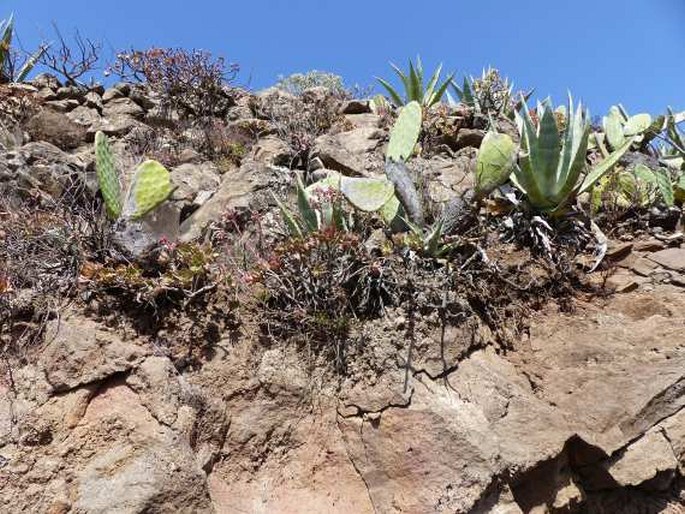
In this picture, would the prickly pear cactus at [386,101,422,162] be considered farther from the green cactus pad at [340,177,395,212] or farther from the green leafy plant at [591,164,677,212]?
the green leafy plant at [591,164,677,212]

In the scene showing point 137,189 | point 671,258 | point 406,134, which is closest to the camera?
point 137,189

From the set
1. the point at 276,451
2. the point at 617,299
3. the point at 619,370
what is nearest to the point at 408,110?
the point at 617,299

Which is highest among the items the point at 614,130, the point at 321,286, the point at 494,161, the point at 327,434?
the point at 614,130

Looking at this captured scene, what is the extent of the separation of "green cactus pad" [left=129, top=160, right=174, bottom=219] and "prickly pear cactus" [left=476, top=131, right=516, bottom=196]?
6.05ft

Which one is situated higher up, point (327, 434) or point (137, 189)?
point (137, 189)

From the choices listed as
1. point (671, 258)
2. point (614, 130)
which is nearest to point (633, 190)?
point (671, 258)

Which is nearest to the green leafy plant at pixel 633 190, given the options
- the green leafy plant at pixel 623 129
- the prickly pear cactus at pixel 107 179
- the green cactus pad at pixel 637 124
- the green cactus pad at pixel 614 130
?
the green leafy plant at pixel 623 129

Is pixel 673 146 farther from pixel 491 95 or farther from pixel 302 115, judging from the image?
pixel 302 115

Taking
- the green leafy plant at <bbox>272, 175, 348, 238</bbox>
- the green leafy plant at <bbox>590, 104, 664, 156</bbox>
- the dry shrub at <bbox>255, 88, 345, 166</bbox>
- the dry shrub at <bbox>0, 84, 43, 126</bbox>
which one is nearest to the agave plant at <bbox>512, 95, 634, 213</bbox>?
the green leafy plant at <bbox>272, 175, 348, 238</bbox>

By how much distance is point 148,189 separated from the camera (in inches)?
133

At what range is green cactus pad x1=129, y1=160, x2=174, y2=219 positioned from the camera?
11.0 ft

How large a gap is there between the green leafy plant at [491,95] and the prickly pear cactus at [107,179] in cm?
404

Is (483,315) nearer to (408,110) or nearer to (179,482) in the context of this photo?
(408,110)

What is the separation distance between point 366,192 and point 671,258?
6.57ft
